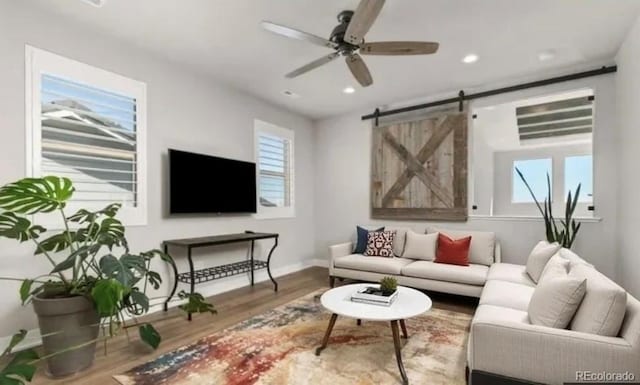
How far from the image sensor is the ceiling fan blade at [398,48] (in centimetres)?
250

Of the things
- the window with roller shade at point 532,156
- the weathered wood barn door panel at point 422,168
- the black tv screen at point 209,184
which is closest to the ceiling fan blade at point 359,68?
the weathered wood barn door panel at point 422,168

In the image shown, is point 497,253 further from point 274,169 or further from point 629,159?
point 274,169

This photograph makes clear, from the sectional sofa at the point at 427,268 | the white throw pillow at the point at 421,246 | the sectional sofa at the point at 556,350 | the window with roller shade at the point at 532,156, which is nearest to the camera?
the sectional sofa at the point at 556,350

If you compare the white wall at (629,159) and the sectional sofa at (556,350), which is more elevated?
the white wall at (629,159)

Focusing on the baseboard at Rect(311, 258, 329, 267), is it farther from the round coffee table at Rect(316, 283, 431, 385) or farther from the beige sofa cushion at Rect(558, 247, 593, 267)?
the beige sofa cushion at Rect(558, 247, 593, 267)

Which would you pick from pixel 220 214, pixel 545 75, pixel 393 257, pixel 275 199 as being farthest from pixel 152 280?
pixel 545 75

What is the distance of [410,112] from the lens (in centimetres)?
498

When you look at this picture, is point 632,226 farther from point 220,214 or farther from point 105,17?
point 105,17

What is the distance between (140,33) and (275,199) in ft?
9.59

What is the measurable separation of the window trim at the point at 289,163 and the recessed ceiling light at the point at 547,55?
3610 mm

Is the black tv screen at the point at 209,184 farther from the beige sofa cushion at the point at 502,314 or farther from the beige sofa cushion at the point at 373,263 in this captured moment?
the beige sofa cushion at the point at 502,314

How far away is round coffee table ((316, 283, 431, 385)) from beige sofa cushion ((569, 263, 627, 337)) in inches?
35.8

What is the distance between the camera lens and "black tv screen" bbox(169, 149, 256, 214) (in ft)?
11.8

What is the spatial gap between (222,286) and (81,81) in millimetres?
2787
